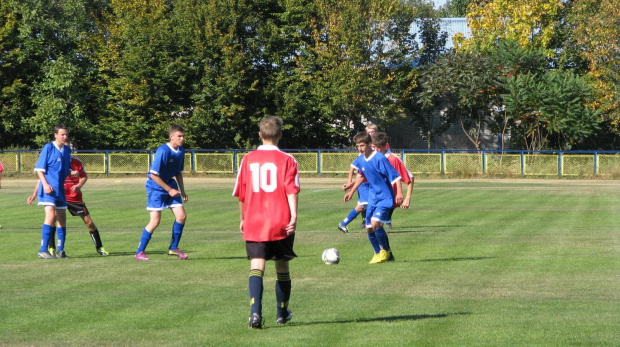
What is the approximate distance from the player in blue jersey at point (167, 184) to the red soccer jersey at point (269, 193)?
5.22 metres

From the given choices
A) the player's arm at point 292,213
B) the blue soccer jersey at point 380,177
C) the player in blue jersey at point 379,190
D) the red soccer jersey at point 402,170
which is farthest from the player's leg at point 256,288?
the red soccer jersey at point 402,170

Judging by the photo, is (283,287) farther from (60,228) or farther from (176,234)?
(60,228)

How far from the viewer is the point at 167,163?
42.1 ft

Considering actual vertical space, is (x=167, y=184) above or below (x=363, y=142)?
below

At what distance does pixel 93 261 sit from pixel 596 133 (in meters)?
38.2

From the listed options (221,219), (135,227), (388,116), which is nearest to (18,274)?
(135,227)

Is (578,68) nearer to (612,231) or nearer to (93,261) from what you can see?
(612,231)

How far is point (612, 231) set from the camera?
57.2ft

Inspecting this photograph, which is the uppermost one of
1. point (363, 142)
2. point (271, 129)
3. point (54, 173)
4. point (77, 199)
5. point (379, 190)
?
point (271, 129)

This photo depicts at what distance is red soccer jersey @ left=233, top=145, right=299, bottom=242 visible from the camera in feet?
25.0

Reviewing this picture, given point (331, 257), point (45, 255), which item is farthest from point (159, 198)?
point (331, 257)

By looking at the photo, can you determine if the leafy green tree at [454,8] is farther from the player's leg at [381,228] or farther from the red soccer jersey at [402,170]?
the player's leg at [381,228]

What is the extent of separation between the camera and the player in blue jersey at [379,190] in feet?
41.0

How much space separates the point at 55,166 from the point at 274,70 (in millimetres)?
39028
